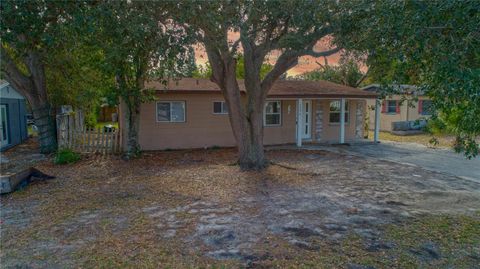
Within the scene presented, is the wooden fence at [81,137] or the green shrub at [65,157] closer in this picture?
the green shrub at [65,157]

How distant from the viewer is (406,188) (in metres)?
8.32

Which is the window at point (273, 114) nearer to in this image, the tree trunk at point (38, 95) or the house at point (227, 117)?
the house at point (227, 117)

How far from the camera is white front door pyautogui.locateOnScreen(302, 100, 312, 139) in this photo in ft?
56.5

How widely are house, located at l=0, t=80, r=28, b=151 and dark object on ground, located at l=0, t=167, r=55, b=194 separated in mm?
7296

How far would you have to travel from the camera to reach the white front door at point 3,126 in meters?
14.6

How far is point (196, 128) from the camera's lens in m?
15.3

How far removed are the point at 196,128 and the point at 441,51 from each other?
40.1 ft

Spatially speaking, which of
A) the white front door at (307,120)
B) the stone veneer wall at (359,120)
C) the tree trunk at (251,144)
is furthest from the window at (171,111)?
the stone veneer wall at (359,120)

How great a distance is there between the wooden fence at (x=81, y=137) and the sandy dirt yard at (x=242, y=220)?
9.25 feet

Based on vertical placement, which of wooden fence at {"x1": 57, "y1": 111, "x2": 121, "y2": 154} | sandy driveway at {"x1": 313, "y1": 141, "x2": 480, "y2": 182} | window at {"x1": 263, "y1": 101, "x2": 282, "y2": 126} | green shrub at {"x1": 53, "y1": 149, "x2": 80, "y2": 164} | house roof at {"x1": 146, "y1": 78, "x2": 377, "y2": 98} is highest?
house roof at {"x1": 146, "y1": 78, "x2": 377, "y2": 98}

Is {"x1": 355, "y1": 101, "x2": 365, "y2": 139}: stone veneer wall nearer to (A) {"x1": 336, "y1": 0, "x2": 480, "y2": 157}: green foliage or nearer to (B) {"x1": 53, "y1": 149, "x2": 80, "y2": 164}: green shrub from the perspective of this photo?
(B) {"x1": 53, "y1": 149, "x2": 80, "y2": 164}: green shrub

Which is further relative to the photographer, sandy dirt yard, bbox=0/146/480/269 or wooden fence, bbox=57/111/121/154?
wooden fence, bbox=57/111/121/154

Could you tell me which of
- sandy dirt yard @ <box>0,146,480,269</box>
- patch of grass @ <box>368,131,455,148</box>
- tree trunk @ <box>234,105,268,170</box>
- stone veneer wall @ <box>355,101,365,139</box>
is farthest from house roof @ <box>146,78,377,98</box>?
sandy dirt yard @ <box>0,146,480,269</box>

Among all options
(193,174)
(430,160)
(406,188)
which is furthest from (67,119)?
(430,160)
